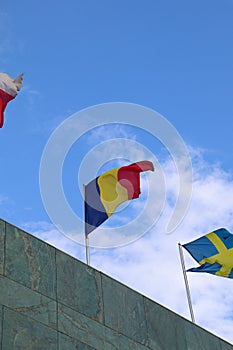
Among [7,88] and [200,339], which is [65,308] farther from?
[7,88]

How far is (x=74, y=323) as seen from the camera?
14484mm

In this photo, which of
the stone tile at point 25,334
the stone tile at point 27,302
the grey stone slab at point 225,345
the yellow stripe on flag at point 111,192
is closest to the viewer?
the stone tile at point 25,334

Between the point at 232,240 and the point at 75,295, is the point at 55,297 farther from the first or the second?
the point at 232,240

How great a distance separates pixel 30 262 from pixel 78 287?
1423mm

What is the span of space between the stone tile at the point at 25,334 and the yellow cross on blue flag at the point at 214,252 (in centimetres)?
793

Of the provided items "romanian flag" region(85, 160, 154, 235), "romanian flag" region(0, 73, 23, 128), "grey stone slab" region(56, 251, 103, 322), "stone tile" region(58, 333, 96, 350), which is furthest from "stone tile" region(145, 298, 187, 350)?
"romanian flag" region(0, 73, 23, 128)

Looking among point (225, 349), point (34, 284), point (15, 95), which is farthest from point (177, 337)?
point (15, 95)

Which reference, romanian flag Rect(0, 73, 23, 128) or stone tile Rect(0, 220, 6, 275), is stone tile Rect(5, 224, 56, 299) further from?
romanian flag Rect(0, 73, 23, 128)

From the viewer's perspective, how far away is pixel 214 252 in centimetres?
2119

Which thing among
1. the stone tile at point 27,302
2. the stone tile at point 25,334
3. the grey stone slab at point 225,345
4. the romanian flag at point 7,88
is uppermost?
the romanian flag at point 7,88

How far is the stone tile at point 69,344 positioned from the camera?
13.9 meters

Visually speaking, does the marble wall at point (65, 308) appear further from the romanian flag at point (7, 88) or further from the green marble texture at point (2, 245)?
the romanian flag at point (7, 88)

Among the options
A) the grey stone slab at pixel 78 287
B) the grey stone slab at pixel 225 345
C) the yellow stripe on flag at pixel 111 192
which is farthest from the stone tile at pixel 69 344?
the grey stone slab at pixel 225 345

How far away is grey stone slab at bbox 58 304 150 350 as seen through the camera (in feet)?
46.8
